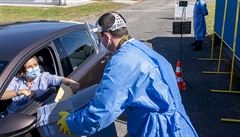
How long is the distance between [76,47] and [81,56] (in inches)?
5.1

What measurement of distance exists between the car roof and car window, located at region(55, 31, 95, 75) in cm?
15

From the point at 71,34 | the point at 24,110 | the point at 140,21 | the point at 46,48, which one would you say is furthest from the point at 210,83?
the point at 140,21

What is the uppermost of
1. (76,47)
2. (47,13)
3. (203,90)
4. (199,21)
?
(76,47)

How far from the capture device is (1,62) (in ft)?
11.9

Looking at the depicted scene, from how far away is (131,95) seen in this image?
2.82m

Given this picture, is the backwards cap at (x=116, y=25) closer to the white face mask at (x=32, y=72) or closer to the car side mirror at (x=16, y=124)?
the car side mirror at (x=16, y=124)

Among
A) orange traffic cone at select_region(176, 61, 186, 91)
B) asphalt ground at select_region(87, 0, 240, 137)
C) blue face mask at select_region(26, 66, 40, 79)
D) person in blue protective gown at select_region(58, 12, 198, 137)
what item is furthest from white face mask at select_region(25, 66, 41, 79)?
orange traffic cone at select_region(176, 61, 186, 91)

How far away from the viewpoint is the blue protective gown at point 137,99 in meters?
2.75

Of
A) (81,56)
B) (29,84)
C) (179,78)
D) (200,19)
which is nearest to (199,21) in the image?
(200,19)

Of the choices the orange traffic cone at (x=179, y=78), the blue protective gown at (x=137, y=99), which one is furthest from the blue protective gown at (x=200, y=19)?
the blue protective gown at (x=137, y=99)

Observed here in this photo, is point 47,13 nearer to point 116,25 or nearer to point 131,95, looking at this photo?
point 116,25

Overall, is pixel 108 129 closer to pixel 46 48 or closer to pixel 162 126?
pixel 162 126

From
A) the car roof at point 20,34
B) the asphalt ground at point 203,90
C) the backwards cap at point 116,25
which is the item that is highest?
the backwards cap at point 116,25

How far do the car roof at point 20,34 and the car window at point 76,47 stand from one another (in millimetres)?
145
